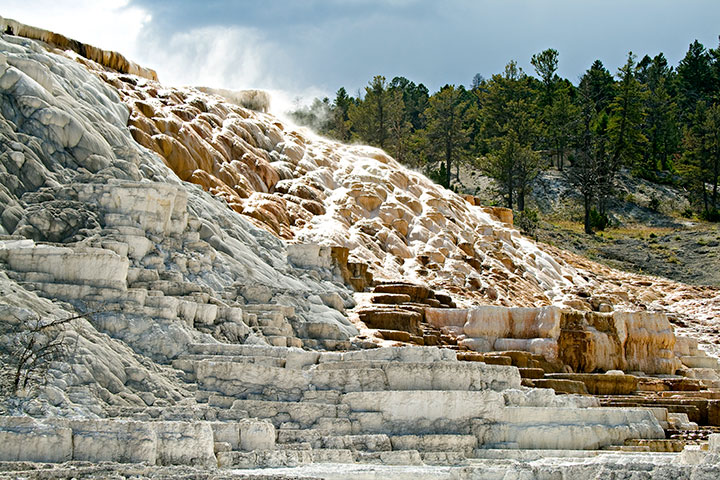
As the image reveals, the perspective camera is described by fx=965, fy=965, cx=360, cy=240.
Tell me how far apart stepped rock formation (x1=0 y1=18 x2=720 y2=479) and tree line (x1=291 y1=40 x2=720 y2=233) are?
1718cm

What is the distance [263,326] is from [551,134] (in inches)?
1662

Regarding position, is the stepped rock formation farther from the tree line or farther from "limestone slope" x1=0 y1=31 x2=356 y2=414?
the tree line

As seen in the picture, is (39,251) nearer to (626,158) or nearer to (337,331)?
(337,331)

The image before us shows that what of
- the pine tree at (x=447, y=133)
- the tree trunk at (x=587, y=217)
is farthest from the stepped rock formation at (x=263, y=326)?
the pine tree at (x=447, y=133)

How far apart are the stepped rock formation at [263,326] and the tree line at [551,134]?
17183 mm

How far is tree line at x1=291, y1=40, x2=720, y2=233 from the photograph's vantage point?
175ft

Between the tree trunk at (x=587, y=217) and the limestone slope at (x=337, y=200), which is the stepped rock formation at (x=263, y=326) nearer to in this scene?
the limestone slope at (x=337, y=200)

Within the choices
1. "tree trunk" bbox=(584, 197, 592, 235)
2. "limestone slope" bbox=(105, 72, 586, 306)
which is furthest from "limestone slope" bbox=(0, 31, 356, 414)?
"tree trunk" bbox=(584, 197, 592, 235)

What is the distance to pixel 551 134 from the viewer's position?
192 feet

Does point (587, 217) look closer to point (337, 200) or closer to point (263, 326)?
point (337, 200)

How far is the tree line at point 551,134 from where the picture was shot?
→ 53219 mm

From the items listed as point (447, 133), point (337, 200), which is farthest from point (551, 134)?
point (337, 200)

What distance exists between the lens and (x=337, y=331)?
822 inches

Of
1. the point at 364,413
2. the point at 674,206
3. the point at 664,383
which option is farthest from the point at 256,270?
the point at 674,206
